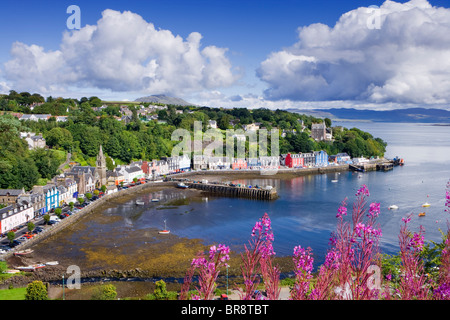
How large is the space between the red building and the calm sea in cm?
911

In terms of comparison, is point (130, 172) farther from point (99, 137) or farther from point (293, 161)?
point (293, 161)

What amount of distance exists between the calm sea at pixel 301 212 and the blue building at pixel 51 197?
4.98 metres

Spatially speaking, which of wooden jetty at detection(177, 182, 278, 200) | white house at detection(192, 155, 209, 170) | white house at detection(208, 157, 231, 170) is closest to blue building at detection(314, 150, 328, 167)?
white house at detection(208, 157, 231, 170)

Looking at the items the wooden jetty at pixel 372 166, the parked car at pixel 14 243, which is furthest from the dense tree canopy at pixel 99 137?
the parked car at pixel 14 243

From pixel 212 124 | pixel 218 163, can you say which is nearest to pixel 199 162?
pixel 218 163

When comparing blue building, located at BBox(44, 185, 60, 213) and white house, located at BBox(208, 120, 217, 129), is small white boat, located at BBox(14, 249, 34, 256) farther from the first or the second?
white house, located at BBox(208, 120, 217, 129)

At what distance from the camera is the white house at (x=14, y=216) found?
915 inches

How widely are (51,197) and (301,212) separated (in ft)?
67.7

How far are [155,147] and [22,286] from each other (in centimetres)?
4069

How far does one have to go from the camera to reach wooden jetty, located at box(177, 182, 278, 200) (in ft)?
127

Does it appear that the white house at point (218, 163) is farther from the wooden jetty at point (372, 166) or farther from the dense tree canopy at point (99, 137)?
the wooden jetty at point (372, 166)

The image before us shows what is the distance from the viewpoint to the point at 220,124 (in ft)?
270
